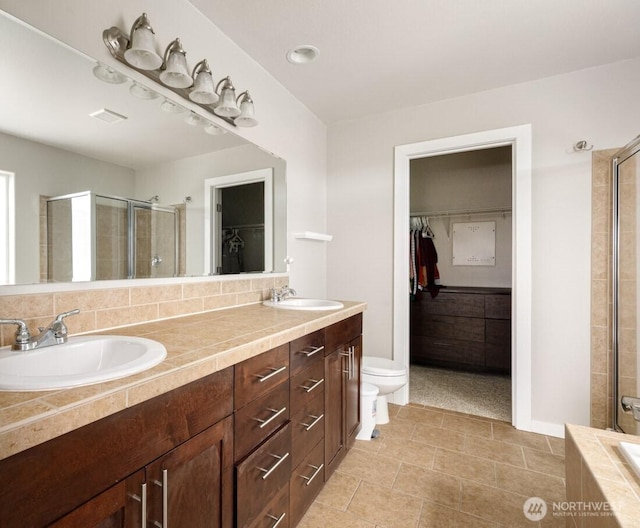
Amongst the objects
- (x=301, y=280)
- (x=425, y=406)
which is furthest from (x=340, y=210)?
(x=425, y=406)

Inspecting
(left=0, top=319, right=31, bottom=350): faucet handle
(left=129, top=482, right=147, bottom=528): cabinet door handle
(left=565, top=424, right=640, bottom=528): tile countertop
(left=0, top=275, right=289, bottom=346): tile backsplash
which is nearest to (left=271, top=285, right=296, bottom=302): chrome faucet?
(left=0, top=275, right=289, bottom=346): tile backsplash

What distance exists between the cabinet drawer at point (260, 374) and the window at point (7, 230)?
0.75 meters

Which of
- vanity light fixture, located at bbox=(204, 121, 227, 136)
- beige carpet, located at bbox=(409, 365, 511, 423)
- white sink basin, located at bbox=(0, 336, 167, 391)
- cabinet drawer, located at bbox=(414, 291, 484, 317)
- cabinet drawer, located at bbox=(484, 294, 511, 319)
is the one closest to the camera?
white sink basin, located at bbox=(0, 336, 167, 391)

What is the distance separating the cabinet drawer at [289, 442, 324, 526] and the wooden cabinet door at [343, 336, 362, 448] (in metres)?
0.34

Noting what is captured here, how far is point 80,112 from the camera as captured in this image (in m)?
1.20

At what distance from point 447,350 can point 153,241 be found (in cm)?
310

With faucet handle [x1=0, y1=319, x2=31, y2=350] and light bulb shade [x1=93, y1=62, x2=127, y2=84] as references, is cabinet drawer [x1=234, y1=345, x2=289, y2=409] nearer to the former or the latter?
faucet handle [x1=0, y1=319, x2=31, y2=350]

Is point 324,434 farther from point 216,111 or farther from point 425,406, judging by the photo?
point 216,111

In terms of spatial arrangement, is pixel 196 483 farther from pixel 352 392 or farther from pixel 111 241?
pixel 352 392

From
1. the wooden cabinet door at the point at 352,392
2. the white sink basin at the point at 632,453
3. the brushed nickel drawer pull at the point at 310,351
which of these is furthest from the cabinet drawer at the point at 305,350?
the white sink basin at the point at 632,453

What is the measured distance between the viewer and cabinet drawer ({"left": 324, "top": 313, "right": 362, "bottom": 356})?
5.49 ft

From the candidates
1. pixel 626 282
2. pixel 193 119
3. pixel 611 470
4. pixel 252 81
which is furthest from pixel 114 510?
pixel 626 282

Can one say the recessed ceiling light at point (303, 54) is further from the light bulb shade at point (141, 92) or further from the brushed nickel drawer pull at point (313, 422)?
the brushed nickel drawer pull at point (313, 422)

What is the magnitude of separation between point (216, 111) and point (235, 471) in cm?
162
